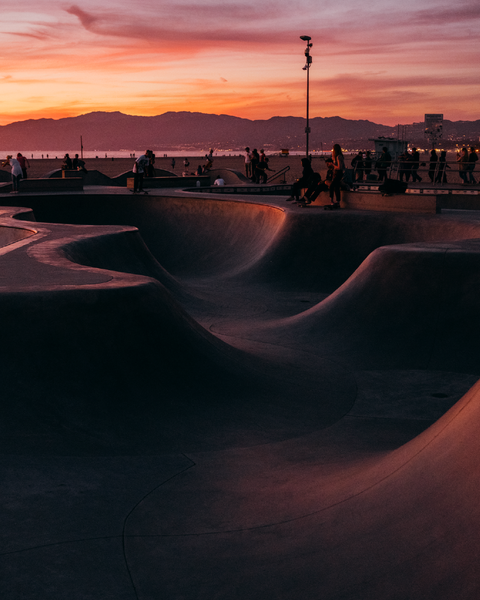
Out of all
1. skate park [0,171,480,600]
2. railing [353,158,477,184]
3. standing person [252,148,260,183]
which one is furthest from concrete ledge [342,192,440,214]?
standing person [252,148,260,183]

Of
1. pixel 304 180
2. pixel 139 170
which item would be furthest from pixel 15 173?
pixel 304 180

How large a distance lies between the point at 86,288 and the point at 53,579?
3652mm

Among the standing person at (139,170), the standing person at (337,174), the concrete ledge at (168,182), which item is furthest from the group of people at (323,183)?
the concrete ledge at (168,182)

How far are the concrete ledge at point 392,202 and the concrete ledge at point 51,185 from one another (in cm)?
1252

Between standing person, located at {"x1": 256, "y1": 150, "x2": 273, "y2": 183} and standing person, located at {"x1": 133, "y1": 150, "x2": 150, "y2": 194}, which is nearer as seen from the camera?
standing person, located at {"x1": 133, "y1": 150, "x2": 150, "y2": 194}

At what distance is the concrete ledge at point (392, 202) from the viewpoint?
55.2 feet

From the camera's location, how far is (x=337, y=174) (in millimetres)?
18156

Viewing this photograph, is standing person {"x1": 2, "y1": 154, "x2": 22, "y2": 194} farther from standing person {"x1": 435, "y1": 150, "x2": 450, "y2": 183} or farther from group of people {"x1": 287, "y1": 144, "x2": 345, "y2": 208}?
standing person {"x1": 435, "y1": 150, "x2": 450, "y2": 183}

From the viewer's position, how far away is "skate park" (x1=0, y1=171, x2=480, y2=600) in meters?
3.72

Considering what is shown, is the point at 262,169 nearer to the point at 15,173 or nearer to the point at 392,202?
the point at 15,173

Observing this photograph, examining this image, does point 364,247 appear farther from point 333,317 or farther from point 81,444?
point 81,444

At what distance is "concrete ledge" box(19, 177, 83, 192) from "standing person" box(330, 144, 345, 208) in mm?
11987

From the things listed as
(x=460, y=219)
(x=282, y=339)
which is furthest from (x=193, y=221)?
(x=282, y=339)

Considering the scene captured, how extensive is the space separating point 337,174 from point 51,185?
1327 cm
